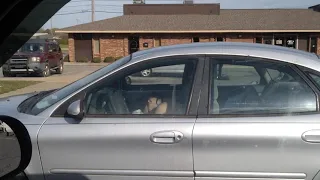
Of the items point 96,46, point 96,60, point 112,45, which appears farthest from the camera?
point 96,46

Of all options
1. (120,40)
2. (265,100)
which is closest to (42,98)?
(265,100)

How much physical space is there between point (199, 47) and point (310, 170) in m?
1.35

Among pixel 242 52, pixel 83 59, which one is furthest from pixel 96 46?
pixel 242 52

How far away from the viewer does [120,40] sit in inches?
1416

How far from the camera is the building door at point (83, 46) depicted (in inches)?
1441

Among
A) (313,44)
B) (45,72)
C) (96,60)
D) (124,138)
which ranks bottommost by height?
(96,60)

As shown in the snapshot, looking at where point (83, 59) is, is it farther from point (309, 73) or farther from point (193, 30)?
point (309, 73)

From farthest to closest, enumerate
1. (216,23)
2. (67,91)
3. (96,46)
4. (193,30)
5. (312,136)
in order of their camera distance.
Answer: (96,46) → (216,23) → (193,30) → (67,91) → (312,136)

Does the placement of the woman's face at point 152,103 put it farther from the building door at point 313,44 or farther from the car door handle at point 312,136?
the building door at point 313,44

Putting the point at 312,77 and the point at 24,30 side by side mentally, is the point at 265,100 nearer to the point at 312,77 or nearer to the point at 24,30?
the point at 312,77

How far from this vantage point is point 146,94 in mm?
3578

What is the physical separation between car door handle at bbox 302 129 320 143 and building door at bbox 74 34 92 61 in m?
34.7

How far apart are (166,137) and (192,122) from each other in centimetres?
23

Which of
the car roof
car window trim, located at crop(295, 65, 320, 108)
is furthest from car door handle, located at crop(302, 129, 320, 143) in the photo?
the car roof
